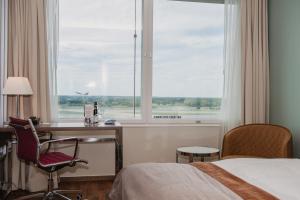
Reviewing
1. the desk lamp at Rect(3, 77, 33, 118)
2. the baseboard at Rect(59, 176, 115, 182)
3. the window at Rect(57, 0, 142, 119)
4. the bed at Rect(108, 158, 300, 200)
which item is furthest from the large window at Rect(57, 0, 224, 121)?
the bed at Rect(108, 158, 300, 200)

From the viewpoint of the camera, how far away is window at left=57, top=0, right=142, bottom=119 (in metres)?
3.84

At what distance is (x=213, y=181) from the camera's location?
1.92 metres

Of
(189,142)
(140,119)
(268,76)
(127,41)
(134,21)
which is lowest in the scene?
(189,142)

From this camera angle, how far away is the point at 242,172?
2178mm

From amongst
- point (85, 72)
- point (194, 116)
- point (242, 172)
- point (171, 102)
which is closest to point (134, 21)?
point (85, 72)

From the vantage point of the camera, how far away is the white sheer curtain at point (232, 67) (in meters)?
3.90

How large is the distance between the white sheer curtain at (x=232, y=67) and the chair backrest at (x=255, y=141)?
0.36 meters

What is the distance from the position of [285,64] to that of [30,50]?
2980 millimetres

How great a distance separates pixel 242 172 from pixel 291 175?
33 cm

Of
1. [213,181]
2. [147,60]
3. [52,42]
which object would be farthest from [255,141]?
[52,42]

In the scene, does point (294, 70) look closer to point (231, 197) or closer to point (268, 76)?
point (268, 76)

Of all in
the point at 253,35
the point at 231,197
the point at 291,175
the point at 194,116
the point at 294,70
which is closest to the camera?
the point at 231,197

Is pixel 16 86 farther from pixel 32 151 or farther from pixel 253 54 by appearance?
pixel 253 54

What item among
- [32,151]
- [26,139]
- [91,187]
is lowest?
[91,187]
